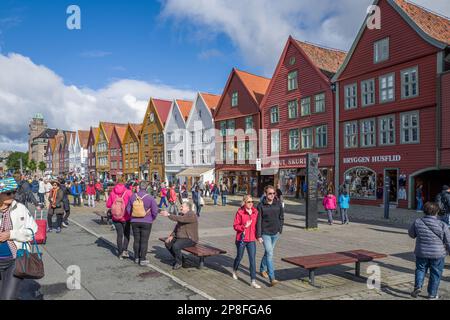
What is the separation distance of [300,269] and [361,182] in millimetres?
18665

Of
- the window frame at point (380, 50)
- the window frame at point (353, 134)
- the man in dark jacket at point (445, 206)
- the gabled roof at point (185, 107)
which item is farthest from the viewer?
the gabled roof at point (185, 107)

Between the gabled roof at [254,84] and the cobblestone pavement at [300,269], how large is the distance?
21810 mm

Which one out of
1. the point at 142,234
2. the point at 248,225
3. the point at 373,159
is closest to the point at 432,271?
the point at 248,225

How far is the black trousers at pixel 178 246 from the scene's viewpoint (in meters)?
8.35

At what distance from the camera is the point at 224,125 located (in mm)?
39656

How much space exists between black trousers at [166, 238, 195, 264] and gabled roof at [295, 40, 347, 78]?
76.6 feet

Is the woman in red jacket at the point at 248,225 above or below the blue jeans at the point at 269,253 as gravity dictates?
above

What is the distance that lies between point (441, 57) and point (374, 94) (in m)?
4.65

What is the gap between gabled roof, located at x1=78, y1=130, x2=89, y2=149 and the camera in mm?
79062

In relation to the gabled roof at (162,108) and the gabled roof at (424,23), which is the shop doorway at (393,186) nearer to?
the gabled roof at (424,23)

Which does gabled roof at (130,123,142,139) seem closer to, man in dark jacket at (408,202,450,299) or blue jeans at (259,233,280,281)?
blue jeans at (259,233,280,281)

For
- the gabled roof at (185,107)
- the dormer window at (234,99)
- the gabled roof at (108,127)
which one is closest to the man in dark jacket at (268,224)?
the dormer window at (234,99)

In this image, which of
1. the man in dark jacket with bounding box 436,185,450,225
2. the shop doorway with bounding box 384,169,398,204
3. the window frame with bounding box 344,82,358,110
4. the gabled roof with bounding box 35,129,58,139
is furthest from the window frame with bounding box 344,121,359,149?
the gabled roof with bounding box 35,129,58,139

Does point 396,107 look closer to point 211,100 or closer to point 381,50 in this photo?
point 381,50
